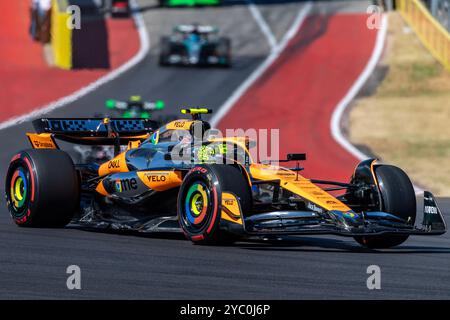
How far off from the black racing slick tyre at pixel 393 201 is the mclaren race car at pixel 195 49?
79.0 feet

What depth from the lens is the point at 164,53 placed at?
36.7 metres

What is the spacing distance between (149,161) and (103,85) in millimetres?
19817

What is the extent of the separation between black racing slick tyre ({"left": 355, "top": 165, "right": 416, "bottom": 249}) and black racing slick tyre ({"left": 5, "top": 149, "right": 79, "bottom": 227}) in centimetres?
354

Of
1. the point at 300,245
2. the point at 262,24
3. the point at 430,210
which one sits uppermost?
the point at 262,24

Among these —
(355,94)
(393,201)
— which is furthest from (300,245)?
(355,94)

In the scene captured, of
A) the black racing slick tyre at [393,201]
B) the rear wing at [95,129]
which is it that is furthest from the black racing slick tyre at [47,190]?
the black racing slick tyre at [393,201]

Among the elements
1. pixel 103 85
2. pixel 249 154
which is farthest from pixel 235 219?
pixel 103 85

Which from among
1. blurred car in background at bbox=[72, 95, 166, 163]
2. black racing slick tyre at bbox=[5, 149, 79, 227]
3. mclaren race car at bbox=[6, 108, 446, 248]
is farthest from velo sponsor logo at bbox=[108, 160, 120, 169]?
blurred car in background at bbox=[72, 95, 166, 163]

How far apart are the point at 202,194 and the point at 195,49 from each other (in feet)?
82.3

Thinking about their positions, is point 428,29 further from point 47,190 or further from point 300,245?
point 47,190

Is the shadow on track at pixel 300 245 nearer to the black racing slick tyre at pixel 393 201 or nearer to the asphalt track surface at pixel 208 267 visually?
the asphalt track surface at pixel 208 267

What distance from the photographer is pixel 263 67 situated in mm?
37625

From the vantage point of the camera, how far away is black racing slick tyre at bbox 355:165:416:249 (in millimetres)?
12750

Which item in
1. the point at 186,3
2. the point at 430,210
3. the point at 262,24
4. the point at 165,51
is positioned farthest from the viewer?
the point at 186,3
